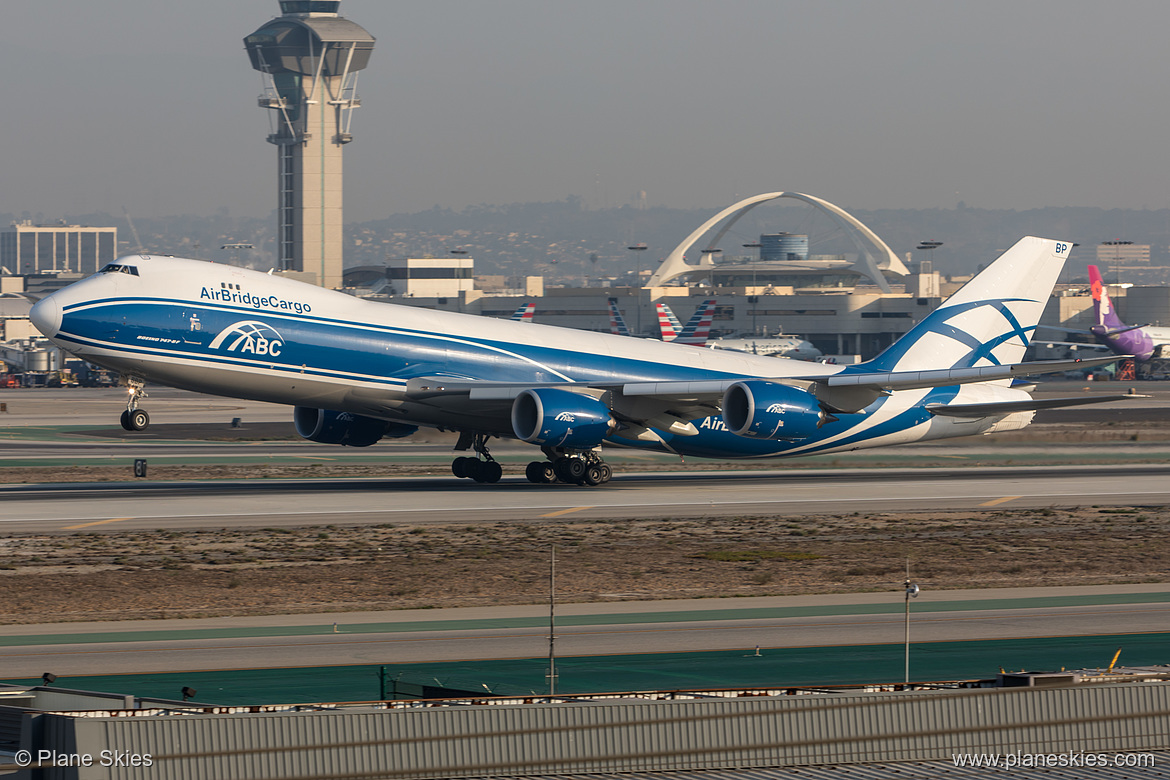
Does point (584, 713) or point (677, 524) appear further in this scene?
point (677, 524)

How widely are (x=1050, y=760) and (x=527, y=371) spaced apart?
1306 inches

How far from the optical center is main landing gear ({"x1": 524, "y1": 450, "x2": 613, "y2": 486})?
48.0 metres

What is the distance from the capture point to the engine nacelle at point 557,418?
43.0 meters

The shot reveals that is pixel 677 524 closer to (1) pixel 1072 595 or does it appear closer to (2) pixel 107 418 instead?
(1) pixel 1072 595

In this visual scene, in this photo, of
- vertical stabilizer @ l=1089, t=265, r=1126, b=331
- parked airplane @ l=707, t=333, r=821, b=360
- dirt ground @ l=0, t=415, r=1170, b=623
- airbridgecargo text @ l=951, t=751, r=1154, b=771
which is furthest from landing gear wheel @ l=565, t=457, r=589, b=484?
parked airplane @ l=707, t=333, r=821, b=360

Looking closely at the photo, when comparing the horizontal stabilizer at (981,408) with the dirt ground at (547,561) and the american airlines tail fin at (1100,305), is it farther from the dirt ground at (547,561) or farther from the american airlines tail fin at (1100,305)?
the american airlines tail fin at (1100,305)

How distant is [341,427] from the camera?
4775 cm

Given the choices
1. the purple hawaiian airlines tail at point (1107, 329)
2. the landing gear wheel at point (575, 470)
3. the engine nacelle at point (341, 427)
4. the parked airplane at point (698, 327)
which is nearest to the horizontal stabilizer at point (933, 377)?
the landing gear wheel at point (575, 470)

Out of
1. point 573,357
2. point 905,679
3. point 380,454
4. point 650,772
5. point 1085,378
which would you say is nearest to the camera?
point 650,772

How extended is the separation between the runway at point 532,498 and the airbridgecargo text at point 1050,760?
84.5ft

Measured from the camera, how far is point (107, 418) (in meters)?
90.1

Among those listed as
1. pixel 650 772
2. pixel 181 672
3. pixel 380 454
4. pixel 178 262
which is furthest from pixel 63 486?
pixel 650 772

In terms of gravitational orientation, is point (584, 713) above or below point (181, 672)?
above

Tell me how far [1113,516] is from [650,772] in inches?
1231
